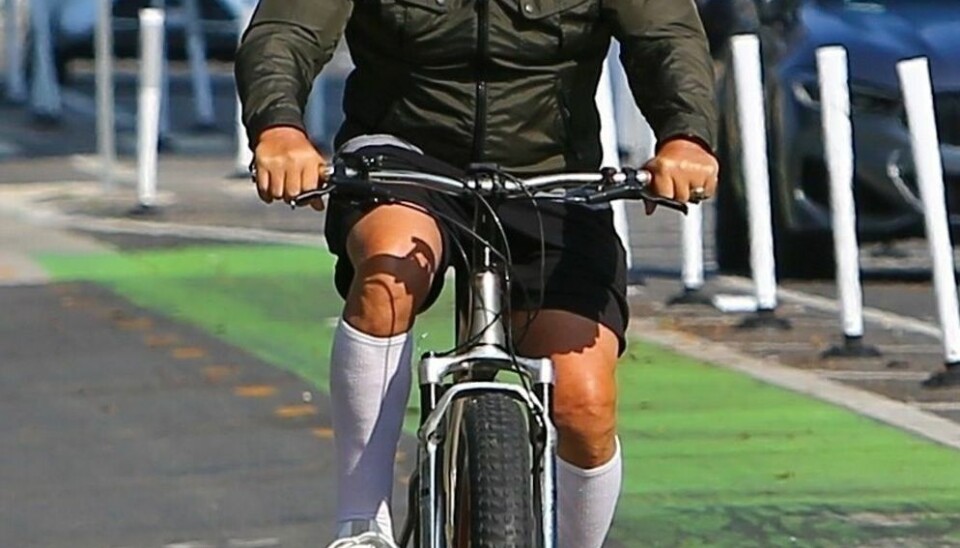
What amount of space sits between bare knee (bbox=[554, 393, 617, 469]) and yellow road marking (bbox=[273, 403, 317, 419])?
3.99 meters

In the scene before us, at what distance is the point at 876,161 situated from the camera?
Answer: 11.5 metres

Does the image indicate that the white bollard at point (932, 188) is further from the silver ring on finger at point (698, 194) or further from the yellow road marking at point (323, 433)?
the silver ring on finger at point (698, 194)

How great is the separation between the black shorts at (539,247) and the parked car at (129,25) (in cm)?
1767

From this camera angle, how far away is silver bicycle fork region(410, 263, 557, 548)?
4.42 metres

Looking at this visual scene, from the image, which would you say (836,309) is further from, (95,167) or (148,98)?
(95,167)

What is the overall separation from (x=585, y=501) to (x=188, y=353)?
5403 millimetres

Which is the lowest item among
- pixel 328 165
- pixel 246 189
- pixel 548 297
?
pixel 246 189

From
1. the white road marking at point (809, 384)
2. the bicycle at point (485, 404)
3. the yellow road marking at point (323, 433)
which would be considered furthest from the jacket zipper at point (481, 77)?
the white road marking at point (809, 384)

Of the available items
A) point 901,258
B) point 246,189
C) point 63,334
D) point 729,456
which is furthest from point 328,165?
point 246,189

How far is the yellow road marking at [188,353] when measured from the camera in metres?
10.00

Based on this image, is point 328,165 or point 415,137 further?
point 415,137

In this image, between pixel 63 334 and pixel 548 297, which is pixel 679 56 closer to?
pixel 548 297

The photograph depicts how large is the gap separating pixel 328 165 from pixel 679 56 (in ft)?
2.47

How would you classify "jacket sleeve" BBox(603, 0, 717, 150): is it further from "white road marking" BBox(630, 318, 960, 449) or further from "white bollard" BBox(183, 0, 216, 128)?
"white bollard" BBox(183, 0, 216, 128)
